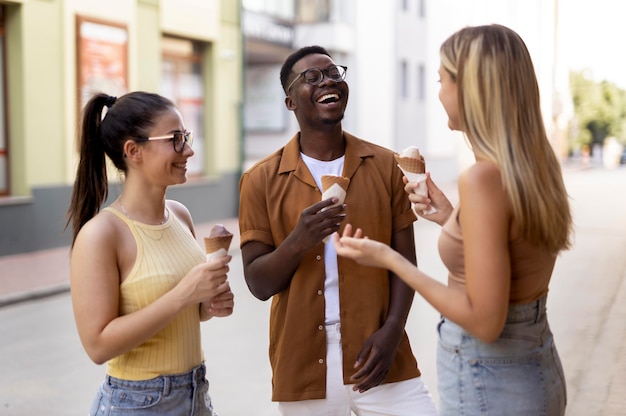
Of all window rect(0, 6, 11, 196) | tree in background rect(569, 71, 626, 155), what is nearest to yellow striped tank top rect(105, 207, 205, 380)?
window rect(0, 6, 11, 196)

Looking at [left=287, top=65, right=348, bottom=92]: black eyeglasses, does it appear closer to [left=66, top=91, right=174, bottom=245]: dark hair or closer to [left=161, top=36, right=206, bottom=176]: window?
[left=66, top=91, right=174, bottom=245]: dark hair

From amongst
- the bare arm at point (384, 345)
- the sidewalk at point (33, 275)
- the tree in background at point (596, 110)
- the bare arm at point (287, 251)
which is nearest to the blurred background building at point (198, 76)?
the sidewalk at point (33, 275)

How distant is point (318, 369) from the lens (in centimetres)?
→ 294

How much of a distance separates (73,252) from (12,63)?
11640 mm

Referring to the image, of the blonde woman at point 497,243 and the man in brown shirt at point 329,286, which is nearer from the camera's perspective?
the blonde woman at point 497,243

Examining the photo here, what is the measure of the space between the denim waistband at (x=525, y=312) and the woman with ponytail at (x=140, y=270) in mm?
855

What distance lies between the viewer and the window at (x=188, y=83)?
17.3 metres

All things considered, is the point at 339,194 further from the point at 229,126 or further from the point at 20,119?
the point at 229,126

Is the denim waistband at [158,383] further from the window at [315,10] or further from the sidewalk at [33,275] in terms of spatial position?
the window at [315,10]

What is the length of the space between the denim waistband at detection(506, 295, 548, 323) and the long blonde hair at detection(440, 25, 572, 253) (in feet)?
0.62

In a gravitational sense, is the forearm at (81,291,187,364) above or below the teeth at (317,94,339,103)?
below

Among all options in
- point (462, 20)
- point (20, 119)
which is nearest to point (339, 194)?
point (20, 119)

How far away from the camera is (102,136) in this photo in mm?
2777

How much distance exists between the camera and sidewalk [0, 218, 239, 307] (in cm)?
1019
